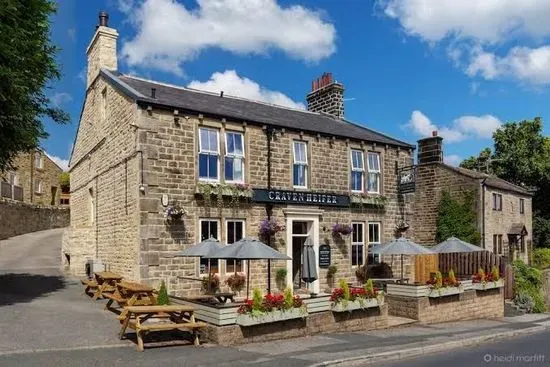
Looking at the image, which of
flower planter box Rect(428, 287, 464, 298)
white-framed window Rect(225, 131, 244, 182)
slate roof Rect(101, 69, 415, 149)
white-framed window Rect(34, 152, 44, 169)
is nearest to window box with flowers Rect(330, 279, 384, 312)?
flower planter box Rect(428, 287, 464, 298)

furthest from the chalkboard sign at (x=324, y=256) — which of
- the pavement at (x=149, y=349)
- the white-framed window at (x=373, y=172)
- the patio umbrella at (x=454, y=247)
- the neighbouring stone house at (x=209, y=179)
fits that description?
the pavement at (x=149, y=349)

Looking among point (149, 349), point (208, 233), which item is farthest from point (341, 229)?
point (149, 349)

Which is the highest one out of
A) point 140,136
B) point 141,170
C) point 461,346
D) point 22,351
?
point 140,136

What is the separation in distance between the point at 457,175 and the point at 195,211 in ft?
48.3

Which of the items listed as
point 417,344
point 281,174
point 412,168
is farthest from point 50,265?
point 417,344

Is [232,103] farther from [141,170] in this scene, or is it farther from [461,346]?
[461,346]

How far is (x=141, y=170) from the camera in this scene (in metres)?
15.0

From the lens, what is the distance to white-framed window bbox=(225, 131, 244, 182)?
55.7 ft

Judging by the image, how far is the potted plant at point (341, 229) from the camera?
1914 centimetres

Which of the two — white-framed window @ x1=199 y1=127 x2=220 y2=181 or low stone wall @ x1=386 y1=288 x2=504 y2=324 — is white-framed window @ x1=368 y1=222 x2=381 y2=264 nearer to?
low stone wall @ x1=386 y1=288 x2=504 y2=324

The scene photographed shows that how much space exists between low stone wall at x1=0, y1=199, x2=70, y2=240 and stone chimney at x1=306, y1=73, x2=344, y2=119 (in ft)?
69.3

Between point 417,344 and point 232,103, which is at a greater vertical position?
point 232,103

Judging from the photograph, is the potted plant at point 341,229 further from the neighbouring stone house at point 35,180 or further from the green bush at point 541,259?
the neighbouring stone house at point 35,180

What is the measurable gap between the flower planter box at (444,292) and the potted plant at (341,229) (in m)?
4.03
